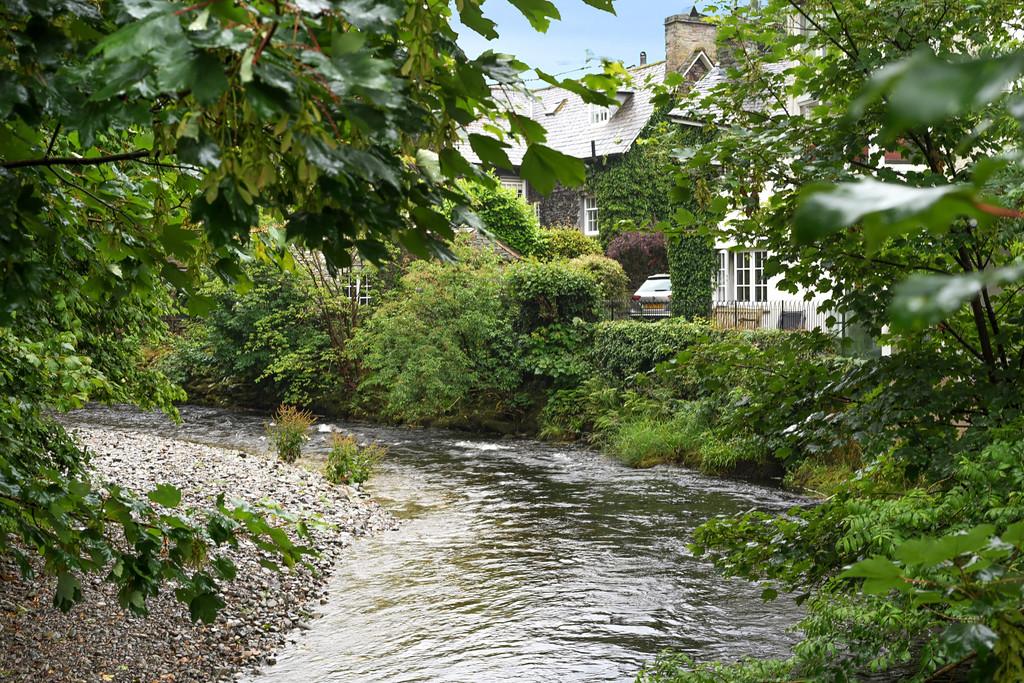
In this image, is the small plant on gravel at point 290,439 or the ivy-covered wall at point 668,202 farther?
the small plant on gravel at point 290,439

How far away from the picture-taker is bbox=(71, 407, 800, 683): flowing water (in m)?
7.86

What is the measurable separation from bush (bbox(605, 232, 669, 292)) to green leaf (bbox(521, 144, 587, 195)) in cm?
3188

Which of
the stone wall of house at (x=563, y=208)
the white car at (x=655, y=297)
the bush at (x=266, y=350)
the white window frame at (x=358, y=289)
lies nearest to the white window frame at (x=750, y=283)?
the white car at (x=655, y=297)

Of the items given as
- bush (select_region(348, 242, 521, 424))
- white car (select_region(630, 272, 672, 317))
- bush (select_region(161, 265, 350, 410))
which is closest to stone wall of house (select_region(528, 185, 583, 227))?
white car (select_region(630, 272, 672, 317))

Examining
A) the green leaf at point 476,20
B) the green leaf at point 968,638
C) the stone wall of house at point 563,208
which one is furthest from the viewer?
the stone wall of house at point 563,208

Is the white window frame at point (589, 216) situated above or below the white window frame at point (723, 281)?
above

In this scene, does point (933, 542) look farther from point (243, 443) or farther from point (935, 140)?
point (243, 443)

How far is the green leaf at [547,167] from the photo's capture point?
6.61ft

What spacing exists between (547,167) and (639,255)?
32.5 m

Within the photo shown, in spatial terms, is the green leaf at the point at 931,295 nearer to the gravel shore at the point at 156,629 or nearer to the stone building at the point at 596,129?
the gravel shore at the point at 156,629

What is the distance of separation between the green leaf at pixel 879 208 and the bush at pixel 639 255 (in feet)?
109

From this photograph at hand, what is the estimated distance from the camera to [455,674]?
7492 mm

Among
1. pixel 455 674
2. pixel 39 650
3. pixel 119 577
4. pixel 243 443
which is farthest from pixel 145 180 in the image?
pixel 243 443

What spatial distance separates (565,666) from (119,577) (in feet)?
17.4
